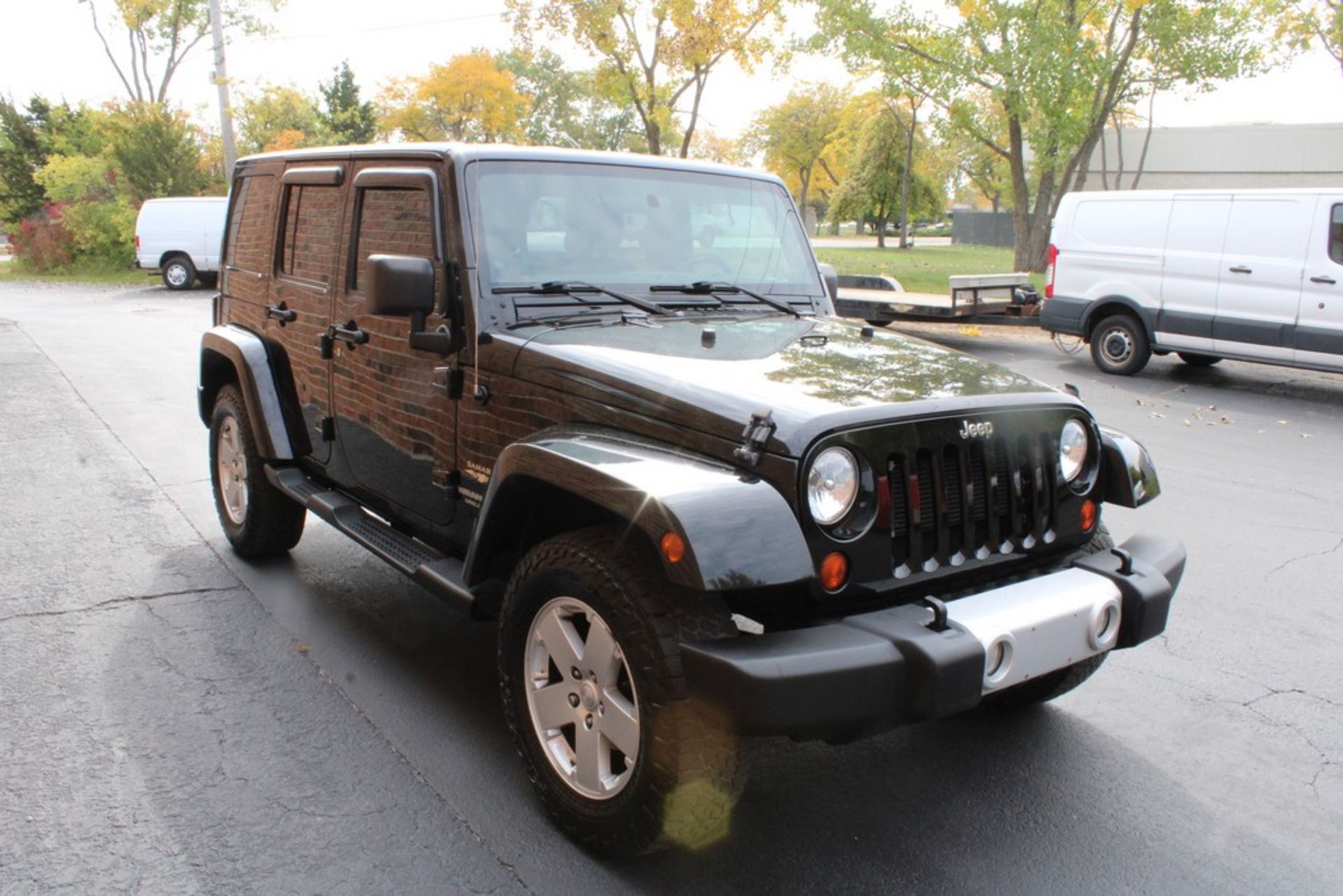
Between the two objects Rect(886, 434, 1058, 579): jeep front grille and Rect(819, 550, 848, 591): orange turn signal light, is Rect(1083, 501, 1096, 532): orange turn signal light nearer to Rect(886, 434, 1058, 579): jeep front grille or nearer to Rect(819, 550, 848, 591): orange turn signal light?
Rect(886, 434, 1058, 579): jeep front grille

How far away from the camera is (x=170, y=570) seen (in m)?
5.49

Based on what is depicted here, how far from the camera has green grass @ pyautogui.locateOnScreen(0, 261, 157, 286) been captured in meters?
29.7

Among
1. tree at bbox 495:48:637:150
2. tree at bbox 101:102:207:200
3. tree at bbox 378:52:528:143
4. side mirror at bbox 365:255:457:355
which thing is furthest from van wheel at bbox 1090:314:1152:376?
tree at bbox 495:48:637:150

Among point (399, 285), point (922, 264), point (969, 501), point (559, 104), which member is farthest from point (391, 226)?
point (559, 104)

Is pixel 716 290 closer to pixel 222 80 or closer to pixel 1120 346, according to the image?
pixel 1120 346

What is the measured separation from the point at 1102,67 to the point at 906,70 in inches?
170

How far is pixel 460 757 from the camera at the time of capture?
3627mm

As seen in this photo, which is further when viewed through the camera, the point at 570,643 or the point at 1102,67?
the point at 1102,67

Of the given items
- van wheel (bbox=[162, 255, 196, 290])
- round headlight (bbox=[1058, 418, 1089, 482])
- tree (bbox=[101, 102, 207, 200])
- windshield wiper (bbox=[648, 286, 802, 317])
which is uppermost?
tree (bbox=[101, 102, 207, 200])

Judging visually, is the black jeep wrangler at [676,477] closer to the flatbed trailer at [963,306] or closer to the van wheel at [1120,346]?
the van wheel at [1120,346]

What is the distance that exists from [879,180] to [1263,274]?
150 feet

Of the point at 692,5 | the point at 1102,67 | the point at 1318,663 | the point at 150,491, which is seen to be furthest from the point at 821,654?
the point at 692,5

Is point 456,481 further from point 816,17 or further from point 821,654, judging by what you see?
point 816,17

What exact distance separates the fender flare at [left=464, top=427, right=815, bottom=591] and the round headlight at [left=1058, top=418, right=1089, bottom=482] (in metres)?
1.13
